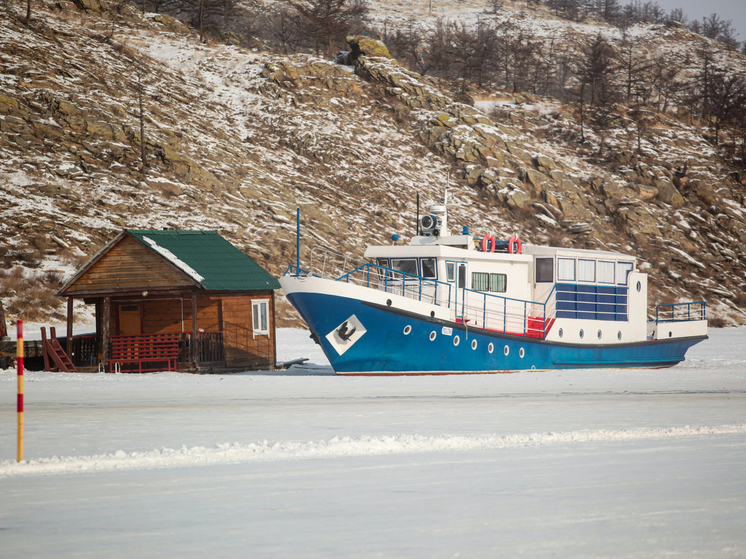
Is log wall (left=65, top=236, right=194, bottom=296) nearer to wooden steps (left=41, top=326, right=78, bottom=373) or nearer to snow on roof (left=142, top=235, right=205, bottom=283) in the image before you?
snow on roof (left=142, top=235, right=205, bottom=283)

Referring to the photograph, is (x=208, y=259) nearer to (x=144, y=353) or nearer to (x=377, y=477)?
(x=144, y=353)

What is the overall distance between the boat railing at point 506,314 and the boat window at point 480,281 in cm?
20

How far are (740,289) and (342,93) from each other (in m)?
35.9

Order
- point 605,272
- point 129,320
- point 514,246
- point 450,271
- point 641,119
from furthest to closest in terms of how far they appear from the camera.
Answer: point 641,119 → point 605,272 → point 129,320 → point 514,246 → point 450,271

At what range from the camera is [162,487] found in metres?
7.70

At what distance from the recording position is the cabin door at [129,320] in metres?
26.1

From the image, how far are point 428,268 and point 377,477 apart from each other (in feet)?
50.7

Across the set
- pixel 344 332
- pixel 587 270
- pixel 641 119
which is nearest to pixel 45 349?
pixel 344 332

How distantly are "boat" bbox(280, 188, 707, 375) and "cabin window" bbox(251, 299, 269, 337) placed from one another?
139 inches

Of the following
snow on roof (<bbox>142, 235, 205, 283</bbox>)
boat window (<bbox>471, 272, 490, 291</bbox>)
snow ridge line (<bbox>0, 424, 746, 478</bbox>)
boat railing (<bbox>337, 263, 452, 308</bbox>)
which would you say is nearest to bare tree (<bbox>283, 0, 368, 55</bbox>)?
snow on roof (<bbox>142, 235, 205, 283</bbox>)

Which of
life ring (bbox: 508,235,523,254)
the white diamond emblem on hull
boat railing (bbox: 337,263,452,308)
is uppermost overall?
life ring (bbox: 508,235,523,254)

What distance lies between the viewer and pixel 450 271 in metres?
23.3

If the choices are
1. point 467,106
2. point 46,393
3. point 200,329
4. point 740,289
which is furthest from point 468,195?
point 46,393

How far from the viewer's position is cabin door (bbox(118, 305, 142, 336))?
2611 cm
